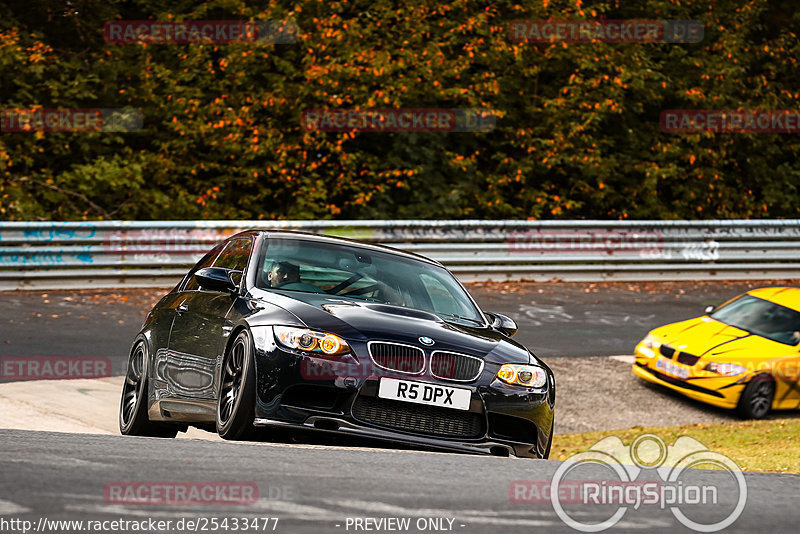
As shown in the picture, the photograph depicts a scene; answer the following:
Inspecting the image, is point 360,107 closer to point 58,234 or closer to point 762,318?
point 58,234

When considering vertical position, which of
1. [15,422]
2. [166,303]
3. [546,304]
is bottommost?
[546,304]

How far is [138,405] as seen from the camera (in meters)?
7.59

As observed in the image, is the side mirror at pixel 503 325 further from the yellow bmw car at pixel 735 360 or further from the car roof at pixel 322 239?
the yellow bmw car at pixel 735 360

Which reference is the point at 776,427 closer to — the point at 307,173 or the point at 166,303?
the point at 166,303

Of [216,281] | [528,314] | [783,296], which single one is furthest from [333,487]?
[528,314]

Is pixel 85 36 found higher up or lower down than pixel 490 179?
higher up

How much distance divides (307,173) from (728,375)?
1261 cm

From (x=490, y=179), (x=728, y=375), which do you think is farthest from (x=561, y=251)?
(x=728, y=375)

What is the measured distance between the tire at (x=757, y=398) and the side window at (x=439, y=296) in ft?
17.7

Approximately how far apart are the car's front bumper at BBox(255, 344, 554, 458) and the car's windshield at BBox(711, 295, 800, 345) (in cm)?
736

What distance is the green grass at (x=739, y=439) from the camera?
8914 millimetres

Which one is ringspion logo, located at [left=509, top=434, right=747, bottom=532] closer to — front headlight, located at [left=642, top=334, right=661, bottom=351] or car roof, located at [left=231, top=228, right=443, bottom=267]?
car roof, located at [left=231, top=228, right=443, bottom=267]

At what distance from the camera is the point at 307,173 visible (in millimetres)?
22719

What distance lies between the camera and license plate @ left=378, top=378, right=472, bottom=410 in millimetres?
6031
